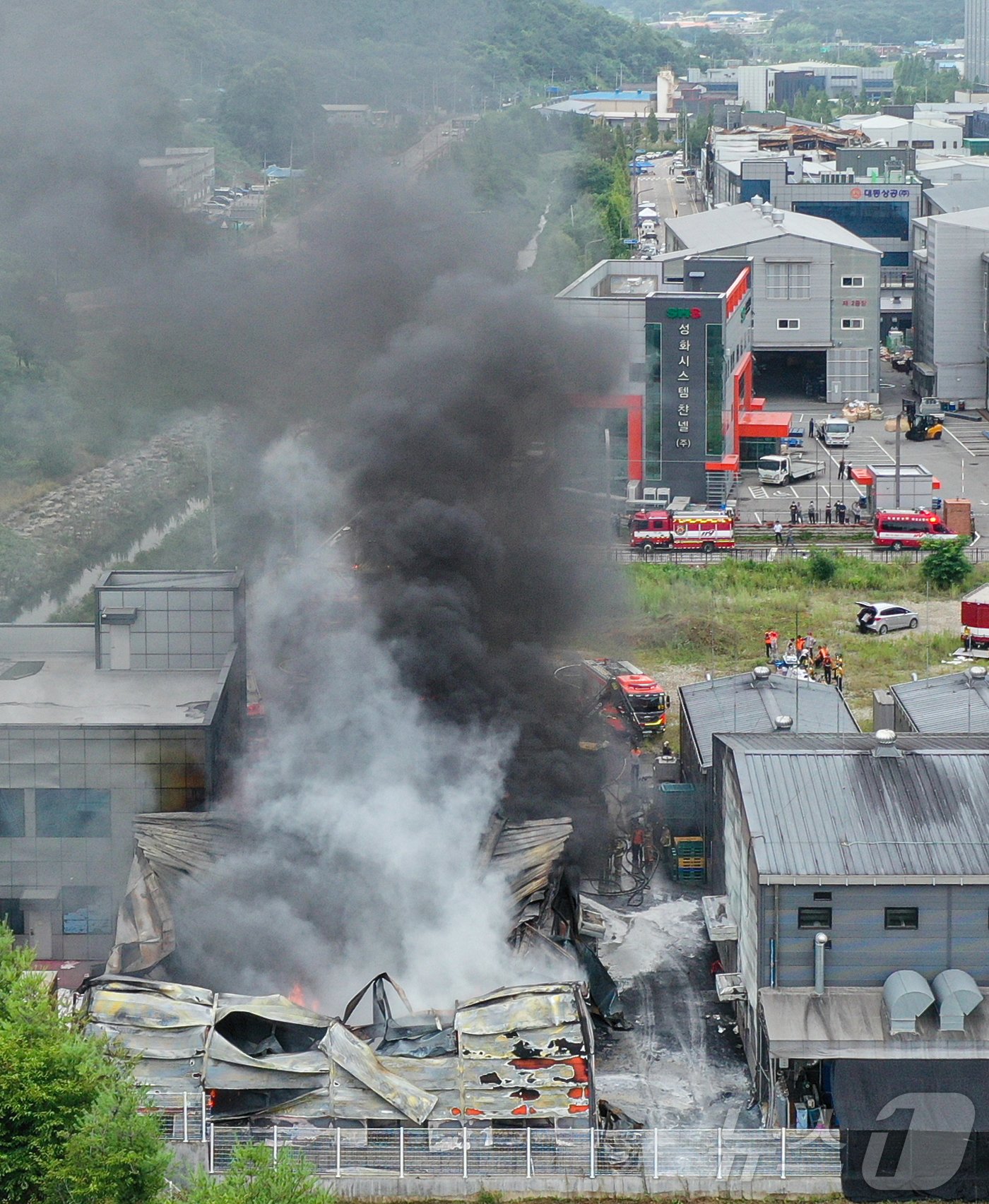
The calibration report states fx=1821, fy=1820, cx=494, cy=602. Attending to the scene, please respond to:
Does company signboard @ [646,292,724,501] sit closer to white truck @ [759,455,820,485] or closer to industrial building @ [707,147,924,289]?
white truck @ [759,455,820,485]

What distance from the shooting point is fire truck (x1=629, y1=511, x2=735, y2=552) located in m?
32.7

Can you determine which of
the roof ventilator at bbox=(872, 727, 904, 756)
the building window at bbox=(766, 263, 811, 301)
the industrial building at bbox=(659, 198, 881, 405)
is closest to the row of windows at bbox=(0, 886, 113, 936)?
the roof ventilator at bbox=(872, 727, 904, 756)

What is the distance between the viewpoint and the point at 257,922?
15.6 m

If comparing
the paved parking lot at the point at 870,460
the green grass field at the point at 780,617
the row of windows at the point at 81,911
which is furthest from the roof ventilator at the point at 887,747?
the paved parking lot at the point at 870,460

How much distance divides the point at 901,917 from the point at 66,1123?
618 centimetres

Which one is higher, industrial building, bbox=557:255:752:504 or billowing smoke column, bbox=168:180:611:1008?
industrial building, bbox=557:255:752:504

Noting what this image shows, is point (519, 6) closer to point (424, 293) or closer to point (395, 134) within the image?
point (395, 134)

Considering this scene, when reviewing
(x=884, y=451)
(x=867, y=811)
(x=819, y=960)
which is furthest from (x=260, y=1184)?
(x=884, y=451)

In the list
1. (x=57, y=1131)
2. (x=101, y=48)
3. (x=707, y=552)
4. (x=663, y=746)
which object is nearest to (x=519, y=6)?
(x=707, y=552)

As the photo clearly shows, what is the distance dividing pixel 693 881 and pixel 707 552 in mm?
14801

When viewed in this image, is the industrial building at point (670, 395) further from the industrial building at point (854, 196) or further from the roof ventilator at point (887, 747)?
the industrial building at point (854, 196)

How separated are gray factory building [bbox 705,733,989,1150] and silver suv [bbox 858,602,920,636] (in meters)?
13.4

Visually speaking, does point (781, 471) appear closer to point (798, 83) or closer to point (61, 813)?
point (61, 813)

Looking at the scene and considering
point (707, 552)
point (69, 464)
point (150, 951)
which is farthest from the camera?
point (69, 464)
